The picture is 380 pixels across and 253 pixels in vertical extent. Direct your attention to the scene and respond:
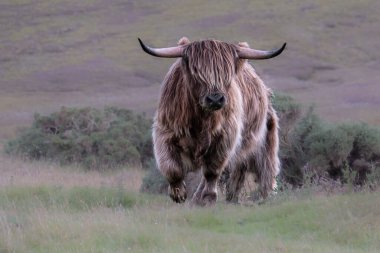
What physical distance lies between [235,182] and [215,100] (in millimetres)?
2979

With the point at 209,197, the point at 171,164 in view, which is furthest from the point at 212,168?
the point at 171,164

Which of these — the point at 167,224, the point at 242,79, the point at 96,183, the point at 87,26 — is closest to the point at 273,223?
the point at 167,224

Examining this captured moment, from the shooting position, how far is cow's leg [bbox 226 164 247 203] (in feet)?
42.3

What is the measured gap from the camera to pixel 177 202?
11289 millimetres

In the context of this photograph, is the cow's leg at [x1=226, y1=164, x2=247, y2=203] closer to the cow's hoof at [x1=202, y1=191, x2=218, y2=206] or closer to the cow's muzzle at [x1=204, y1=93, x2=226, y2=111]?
the cow's hoof at [x1=202, y1=191, x2=218, y2=206]

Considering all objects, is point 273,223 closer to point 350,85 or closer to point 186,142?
point 186,142

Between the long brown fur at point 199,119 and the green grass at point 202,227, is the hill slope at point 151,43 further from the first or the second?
the green grass at point 202,227

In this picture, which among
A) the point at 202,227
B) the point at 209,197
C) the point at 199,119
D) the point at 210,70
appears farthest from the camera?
the point at 209,197

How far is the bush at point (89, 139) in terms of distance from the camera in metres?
20.9

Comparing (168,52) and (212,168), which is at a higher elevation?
(168,52)

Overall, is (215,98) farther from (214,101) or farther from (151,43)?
(151,43)

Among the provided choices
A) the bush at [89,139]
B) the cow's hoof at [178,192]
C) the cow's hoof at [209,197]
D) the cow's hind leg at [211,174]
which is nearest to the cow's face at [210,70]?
the cow's hind leg at [211,174]

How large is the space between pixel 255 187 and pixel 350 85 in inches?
1295

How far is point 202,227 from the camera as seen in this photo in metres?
9.83
